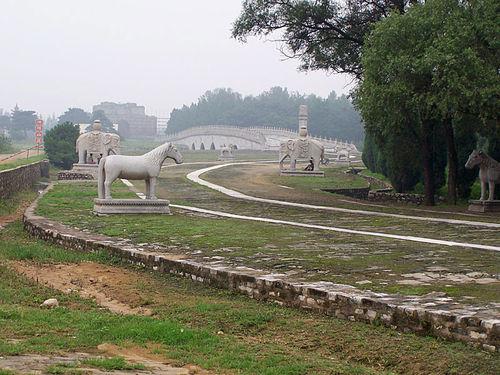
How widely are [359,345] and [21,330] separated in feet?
10.4

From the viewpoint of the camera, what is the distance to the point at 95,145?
37.3 metres

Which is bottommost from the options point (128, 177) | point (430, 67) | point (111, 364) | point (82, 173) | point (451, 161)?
point (111, 364)

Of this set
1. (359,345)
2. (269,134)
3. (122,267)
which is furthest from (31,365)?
(269,134)

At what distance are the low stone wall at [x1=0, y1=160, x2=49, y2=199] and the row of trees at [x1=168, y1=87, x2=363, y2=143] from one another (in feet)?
211

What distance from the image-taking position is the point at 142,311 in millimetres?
8766

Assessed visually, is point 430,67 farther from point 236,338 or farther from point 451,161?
point 236,338

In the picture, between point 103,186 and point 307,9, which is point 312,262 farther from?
point 307,9

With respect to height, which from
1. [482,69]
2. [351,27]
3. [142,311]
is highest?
[351,27]

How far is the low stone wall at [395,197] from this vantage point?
2454 centimetres

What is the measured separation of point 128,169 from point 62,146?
2729 cm

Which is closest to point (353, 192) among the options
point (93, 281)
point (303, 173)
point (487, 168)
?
point (303, 173)

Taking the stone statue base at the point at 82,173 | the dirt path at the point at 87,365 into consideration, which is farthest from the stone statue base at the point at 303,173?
the dirt path at the point at 87,365

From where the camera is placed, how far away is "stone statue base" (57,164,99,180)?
113 feet

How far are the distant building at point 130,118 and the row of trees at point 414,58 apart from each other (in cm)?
11629
